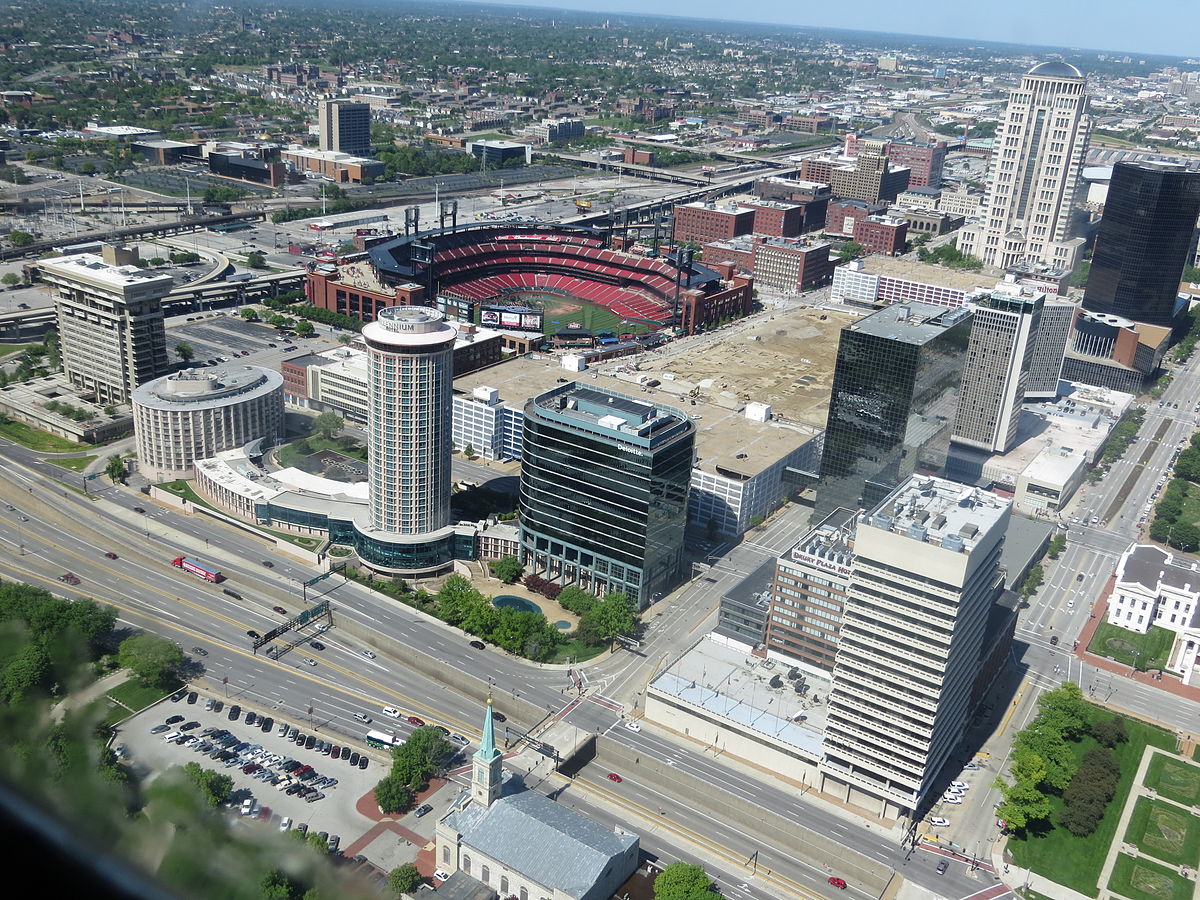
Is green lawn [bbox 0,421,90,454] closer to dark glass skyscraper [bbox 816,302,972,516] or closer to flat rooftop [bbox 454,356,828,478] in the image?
flat rooftop [bbox 454,356,828,478]

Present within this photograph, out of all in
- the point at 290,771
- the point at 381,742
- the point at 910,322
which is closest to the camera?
the point at 290,771

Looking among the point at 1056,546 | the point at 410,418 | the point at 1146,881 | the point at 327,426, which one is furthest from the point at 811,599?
the point at 327,426

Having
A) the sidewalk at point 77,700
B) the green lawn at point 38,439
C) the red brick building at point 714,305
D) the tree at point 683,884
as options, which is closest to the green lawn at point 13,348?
the green lawn at point 38,439

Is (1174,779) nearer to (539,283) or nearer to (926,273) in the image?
(926,273)

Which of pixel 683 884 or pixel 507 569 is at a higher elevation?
pixel 507 569

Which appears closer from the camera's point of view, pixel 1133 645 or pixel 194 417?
pixel 1133 645

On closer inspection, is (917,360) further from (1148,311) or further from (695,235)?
(695,235)

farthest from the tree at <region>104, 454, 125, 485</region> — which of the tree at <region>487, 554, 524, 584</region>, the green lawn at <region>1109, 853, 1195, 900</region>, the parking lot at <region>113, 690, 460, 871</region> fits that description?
the green lawn at <region>1109, 853, 1195, 900</region>

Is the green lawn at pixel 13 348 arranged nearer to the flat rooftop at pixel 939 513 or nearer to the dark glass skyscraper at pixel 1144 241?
the flat rooftop at pixel 939 513
